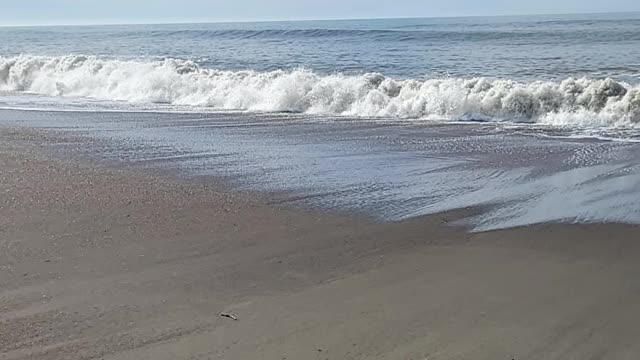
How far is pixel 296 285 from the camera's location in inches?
167

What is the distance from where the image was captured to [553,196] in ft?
21.0

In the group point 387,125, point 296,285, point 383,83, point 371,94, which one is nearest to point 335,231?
point 296,285

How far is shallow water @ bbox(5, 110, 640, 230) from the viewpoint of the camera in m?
6.15

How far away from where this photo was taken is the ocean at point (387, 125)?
6645 millimetres

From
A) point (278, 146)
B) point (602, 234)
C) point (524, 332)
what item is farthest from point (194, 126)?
point (524, 332)

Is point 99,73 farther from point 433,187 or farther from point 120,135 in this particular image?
point 433,187

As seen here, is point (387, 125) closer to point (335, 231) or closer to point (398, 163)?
point (398, 163)

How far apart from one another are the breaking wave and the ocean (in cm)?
3

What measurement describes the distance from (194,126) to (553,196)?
23.0ft

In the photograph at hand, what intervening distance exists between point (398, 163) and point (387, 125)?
3516mm

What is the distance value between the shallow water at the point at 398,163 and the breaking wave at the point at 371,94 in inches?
54.6

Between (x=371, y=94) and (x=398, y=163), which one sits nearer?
(x=398, y=163)

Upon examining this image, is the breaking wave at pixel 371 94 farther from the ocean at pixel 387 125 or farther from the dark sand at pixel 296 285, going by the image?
the dark sand at pixel 296 285

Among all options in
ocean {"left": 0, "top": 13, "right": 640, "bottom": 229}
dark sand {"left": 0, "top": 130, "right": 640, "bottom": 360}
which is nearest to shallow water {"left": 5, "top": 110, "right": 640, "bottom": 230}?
ocean {"left": 0, "top": 13, "right": 640, "bottom": 229}
